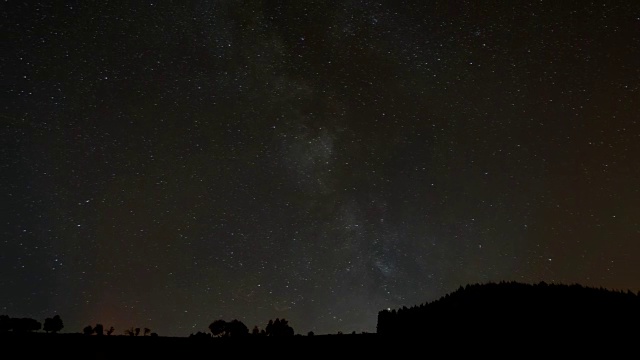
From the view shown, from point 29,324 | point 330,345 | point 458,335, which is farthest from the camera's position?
point 29,324

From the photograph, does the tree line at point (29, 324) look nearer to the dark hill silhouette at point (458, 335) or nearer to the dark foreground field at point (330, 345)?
the dark hill silhouette at point (458, 335)

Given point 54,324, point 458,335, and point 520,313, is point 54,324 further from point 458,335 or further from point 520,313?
point 520,313

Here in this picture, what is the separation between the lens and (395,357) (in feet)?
44.6

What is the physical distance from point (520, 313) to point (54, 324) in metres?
18.9

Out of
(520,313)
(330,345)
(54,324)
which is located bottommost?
(330,345)

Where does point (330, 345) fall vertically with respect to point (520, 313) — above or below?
below

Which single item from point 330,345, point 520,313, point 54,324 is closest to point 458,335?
point 520,313

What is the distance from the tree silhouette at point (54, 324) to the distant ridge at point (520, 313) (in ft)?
46.2

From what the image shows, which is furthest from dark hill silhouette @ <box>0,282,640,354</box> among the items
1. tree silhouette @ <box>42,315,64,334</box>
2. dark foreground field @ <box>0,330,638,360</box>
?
tree silhouette @ <box>42,315,64,334</box>

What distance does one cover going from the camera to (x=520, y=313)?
13.3 metres

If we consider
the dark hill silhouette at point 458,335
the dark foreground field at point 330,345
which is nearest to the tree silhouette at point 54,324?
the dark hill silhouette at point 458,335

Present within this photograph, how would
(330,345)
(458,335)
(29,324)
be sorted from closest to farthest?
(458,335) → (330,345) → (29,324)

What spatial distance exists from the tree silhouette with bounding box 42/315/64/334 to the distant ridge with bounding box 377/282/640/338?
1408 centimetres

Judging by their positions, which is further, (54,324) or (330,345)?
(54,324)
